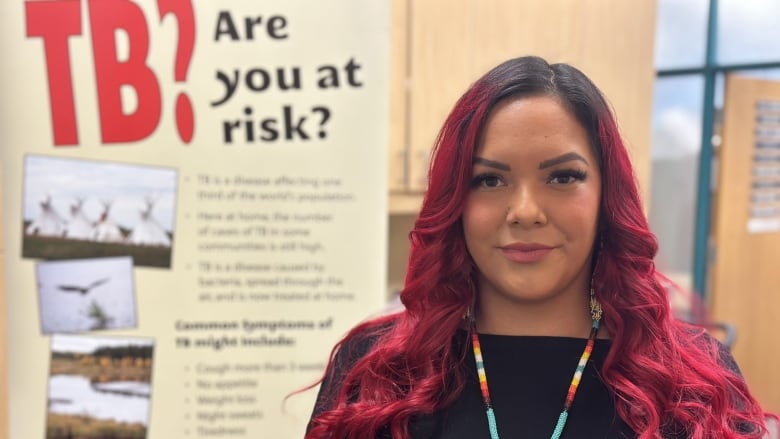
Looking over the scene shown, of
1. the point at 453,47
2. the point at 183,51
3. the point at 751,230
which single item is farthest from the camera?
the point at 751,230

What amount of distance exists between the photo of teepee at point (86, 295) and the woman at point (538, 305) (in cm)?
71

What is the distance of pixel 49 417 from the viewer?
1.39 m

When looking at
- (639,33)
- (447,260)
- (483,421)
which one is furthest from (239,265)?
(639,33)

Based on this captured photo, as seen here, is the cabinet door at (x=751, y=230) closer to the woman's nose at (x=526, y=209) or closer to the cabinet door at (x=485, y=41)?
the cabinet door at (x=485, y=41)

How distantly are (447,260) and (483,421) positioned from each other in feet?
0.74

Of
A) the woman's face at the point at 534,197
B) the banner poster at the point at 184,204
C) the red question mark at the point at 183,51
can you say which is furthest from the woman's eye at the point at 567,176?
the red question mark at the point at 183,51

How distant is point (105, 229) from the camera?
1.37m

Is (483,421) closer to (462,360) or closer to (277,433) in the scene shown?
(462,360)

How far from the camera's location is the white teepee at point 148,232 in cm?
138

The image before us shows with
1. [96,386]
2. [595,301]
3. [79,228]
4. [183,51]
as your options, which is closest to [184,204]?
[79,228]

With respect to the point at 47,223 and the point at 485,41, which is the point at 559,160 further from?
the point at 485,41

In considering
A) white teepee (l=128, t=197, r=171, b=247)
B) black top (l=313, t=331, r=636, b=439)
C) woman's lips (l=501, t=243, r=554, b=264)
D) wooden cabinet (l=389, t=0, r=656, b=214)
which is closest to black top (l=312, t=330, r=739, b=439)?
black top (l=313, t=331, r=636, b=439)

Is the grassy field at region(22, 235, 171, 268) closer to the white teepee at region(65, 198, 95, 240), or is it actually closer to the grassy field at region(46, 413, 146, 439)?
the white teepee at region(65, 198, 95, 240)

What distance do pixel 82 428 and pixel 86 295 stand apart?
304 mm
